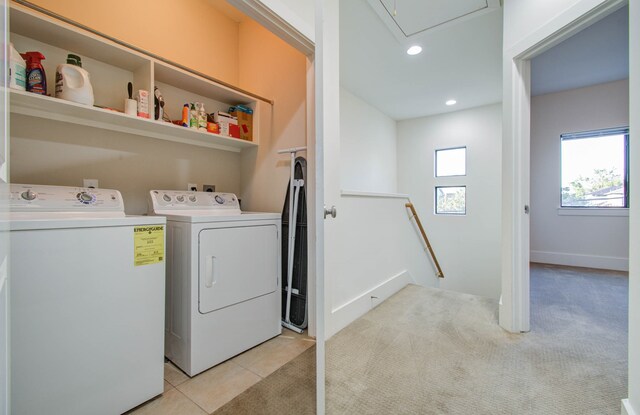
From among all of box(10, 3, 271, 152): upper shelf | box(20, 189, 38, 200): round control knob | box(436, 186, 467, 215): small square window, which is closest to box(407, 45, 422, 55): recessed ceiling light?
box(10, 3, 271, 152): upper shelf

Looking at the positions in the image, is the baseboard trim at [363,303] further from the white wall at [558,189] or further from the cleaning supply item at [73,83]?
the white wall at [558,189]

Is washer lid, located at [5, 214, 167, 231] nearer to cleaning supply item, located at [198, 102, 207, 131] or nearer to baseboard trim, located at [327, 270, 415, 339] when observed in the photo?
cleaning supply item, located at [198, 102, 207, 131]

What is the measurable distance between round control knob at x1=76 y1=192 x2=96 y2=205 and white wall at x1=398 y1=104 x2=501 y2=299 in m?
5.13

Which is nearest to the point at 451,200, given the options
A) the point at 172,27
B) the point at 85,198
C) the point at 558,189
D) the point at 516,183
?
the point at 558,189

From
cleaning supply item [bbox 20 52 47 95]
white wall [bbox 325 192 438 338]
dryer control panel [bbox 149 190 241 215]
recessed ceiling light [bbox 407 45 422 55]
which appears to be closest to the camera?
cleaning supply item [bbox 20 52 47 95]

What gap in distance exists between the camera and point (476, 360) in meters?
1.69

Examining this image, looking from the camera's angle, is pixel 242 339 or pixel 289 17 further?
pixel 242 339

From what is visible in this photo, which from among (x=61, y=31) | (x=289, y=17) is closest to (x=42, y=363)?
(x=61, y=31)

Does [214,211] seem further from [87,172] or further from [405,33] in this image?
[405,33]

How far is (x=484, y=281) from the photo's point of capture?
4.84 meters

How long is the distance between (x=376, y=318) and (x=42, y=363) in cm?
199

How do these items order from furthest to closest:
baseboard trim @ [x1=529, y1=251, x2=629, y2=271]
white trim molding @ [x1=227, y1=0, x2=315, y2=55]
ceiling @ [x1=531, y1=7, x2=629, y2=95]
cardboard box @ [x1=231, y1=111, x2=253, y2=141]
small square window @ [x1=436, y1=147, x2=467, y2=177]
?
small square window @ [x1=436, y1=147, x2=467, y2=177] < baseboard trim @ [x1=529, y1=251, x2=629, y2=271] < ceiling @ [x1=531, y1=7, x2=629, y2=95] < cardboard box @ [x1=231, y1=111, x2=253, y2=141] < white trim molding @ [x1=227, y1=0, x2=315, y2=55]

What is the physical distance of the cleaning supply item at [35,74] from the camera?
1422mm

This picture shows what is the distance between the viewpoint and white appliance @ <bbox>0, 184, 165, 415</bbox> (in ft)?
3.50
